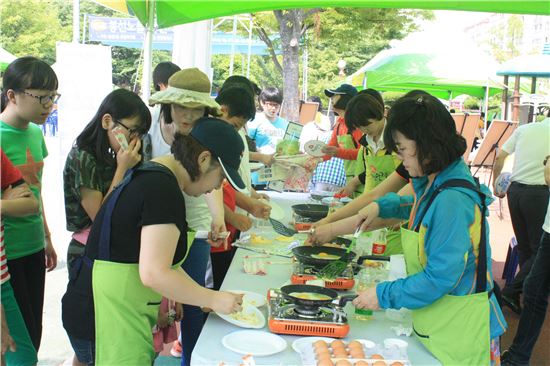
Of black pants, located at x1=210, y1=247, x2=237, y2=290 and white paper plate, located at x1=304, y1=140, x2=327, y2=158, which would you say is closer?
black pants, located at x1=210, y1=247, x2=237, y2=290

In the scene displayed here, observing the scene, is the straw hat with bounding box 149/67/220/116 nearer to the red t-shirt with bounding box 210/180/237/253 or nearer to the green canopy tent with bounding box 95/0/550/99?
the red t-shirt with bounding box 210/180/237/253

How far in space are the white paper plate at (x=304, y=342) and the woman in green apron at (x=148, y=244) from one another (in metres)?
0.21

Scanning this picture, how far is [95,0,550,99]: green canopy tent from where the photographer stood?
12.5 feet

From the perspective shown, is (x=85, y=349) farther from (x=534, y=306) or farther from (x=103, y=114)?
(x=534, y=306)

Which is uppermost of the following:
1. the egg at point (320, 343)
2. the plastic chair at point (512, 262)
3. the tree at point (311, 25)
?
the tree at point (311, 25)

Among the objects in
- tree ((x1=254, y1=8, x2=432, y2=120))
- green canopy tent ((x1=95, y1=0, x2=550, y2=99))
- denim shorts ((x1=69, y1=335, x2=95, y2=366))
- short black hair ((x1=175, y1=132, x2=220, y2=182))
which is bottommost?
denim shorts ((x1=69, y1=335, x2=95, y2=366))

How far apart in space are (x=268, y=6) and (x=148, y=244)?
11.4 feet

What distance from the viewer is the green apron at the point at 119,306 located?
1.65 m

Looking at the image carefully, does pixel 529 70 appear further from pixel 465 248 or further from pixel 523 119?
pixel 465 248

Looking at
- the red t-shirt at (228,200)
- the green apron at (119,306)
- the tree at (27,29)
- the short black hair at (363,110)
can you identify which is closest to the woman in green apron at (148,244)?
the green apron at (119,306)

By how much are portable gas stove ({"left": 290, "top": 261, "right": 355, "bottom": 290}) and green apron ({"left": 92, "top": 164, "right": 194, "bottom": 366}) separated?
0.65m

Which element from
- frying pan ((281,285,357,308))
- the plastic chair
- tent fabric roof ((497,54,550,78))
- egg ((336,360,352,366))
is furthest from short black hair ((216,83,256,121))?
tent fabric roof ((497,54,550,78))

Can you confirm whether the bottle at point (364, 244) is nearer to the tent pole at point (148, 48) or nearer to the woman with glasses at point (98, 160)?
the woman with glasses at point (98, 160)

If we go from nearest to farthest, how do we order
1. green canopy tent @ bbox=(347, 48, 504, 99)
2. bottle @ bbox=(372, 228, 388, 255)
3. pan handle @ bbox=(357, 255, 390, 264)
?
pan handle @ bbox=(357, 255, 390, 264)
bottle @ bbox=(372, 228, 388, 255)
green canopy tent @ bbox=(347, 48, 504, 99)
